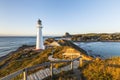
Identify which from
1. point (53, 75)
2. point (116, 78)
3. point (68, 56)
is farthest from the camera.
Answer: point (68, 56)

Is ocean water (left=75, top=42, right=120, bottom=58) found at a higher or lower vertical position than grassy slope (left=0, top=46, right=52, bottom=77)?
lower

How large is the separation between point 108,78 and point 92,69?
1.38m

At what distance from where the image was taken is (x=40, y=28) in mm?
35312

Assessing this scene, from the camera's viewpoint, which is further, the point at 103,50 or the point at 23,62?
the point at 103,50

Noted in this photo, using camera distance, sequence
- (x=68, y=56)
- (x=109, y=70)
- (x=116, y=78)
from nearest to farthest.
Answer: (x=116, y=78)
(x=109, y=70)
(x=68, y=56)

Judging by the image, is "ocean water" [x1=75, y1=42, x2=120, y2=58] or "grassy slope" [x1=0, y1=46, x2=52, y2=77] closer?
"grassy slope" [x1=0, y1=46, x2=52, y2=77]

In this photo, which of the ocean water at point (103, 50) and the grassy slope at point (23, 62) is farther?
the ocean water at point (103, 50)

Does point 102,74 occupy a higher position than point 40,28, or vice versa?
point 40,28

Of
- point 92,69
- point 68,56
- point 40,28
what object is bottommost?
point 68,56

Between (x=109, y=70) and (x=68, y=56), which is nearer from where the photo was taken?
(x=109, y=70)

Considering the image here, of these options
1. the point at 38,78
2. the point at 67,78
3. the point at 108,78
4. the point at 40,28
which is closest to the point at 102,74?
the point at 108,78

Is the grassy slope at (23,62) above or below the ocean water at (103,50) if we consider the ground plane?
above

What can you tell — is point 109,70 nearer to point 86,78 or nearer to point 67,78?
point 86,78

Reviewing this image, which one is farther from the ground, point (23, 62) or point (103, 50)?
point (23, 62)
